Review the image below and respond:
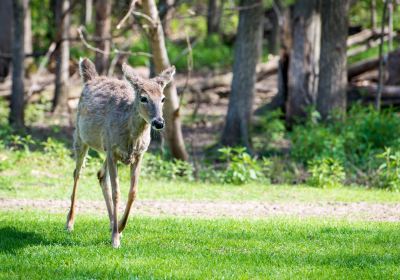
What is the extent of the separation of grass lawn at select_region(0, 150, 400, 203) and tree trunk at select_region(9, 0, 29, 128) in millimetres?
3352

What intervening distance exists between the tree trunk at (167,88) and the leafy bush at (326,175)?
2.86 meters

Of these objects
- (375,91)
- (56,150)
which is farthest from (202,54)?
(56,150)

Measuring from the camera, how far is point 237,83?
61.2 ft

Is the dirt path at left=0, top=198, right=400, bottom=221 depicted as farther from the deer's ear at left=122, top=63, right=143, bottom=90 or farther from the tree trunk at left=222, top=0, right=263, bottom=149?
the tree trunk at left=222, top=0, right=263, bottom=149

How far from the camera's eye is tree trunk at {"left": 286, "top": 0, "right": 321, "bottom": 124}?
842 inches

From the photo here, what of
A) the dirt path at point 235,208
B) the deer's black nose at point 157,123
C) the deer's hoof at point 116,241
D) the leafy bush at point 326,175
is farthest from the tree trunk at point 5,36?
the deer's black nose at point 157,123

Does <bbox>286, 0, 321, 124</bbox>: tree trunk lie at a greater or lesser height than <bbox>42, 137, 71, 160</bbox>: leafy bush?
greater

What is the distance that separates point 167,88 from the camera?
51.7 ft

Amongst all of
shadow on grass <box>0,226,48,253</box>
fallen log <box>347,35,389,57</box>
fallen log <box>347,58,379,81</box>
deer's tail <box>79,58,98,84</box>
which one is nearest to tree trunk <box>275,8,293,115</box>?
fallen log <box>347,58,379,81</box>

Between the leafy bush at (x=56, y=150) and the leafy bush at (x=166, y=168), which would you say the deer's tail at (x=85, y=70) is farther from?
the leafy bush at (x=56, y=150)

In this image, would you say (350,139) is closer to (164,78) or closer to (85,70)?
(85,70)

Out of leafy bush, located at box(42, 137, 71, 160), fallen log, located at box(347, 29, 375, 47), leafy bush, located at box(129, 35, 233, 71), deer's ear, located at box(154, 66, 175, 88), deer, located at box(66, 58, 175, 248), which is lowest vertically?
leafy bush, located at box(42, 137, 71, 160)

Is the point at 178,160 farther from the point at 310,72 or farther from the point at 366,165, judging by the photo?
the point at 310,72

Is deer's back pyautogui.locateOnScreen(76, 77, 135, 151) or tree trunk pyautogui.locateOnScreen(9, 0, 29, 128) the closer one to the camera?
deer's back pyautogui.locateOnScreen(76, 77, 135, 151)
